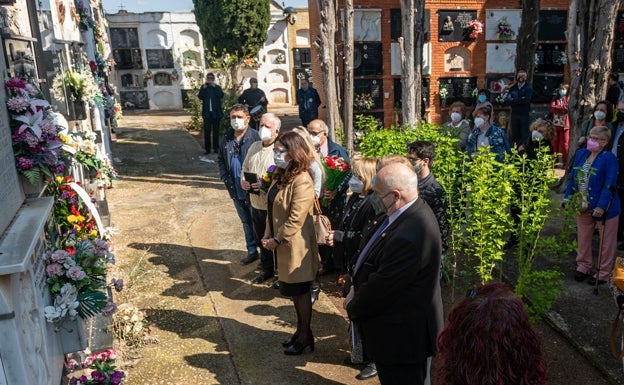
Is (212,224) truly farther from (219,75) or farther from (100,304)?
(219,75)

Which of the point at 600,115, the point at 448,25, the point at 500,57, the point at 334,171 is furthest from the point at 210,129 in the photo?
the point at 600,115

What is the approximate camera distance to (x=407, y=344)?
9.75ft

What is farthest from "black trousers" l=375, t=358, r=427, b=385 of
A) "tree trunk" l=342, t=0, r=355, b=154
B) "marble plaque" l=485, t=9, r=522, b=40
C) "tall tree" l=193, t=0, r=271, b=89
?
"tall tree" l=193, t=0, r=271, b=89

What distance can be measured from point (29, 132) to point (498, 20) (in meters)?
14.9

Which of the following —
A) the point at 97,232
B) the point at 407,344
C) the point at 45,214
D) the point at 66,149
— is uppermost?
the point at 66,149

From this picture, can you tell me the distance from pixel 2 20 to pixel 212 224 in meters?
4.95

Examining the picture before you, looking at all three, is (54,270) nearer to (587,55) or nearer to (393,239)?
(393,239)

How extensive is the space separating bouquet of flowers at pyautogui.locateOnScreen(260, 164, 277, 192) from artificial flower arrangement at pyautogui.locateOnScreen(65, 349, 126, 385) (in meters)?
2.09

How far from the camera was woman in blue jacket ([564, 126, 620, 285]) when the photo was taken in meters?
5.12

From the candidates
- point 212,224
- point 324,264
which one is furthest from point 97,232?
point 212,224

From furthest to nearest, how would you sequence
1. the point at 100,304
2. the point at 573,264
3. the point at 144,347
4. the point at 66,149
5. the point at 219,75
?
1. the point at 219,75
2. the point at 573,264
3. the point at 144,347
4. the point at 66,149
5. the point at 100,304

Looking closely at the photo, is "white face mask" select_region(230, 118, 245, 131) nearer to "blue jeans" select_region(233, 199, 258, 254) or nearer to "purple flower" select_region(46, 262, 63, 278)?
"blue jeans" select_region(233, 199, 258, 254)

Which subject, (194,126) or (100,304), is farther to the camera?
(194,126)

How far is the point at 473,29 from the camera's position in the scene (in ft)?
49.0
